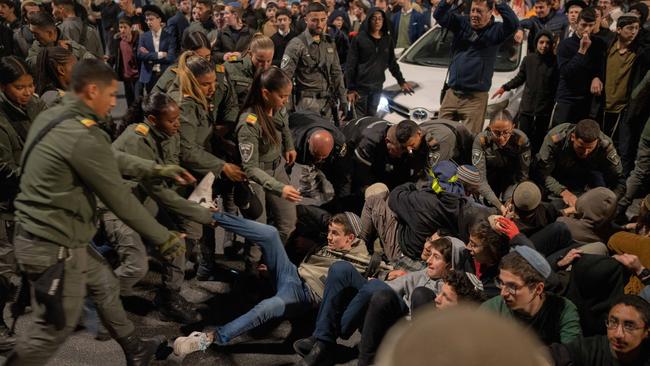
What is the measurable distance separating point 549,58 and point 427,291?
431cm

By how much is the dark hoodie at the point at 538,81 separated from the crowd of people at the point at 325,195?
23mm

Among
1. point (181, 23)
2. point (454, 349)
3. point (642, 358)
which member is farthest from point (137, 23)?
point (454, 349)

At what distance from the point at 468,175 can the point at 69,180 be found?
3.01m

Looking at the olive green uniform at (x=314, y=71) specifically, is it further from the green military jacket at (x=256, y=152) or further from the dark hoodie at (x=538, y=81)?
the green military jacket at (x=256, y=152)

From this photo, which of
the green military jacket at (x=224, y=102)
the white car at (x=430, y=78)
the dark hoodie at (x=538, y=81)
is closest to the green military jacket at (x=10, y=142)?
the green military jacket at (x=224, y=102)

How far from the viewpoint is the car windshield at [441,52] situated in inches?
332

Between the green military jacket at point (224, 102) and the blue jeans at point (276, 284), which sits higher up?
the green military jacket at point (224, 102)

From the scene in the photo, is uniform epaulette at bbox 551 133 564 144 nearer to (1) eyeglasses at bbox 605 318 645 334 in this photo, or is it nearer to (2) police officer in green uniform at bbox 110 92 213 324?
(1) eyeglasses at bbox 605 318 645 334

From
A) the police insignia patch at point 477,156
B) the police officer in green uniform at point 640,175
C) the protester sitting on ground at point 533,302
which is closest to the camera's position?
the protester sitting on ground at point 533,302

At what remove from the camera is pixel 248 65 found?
20.2 feet

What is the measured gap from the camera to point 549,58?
7426mm

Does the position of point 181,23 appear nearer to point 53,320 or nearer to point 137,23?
point 137,23

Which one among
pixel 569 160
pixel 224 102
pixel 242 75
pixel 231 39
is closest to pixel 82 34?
pixel 231 39

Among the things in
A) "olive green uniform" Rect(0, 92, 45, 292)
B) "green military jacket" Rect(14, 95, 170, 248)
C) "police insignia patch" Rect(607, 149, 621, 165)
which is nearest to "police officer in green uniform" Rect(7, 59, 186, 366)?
"green military jacket" Rect(14, 95, 170, 248)
